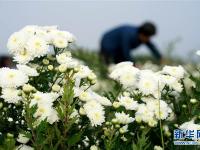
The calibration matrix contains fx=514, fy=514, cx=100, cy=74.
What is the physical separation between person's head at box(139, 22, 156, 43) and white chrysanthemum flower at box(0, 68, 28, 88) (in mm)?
5181

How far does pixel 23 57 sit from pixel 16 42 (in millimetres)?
99

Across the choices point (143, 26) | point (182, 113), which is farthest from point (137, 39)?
point (182, 113)

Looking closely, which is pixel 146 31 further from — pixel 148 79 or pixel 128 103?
pixel 128 103

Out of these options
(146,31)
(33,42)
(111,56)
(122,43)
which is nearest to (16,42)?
(33,42)

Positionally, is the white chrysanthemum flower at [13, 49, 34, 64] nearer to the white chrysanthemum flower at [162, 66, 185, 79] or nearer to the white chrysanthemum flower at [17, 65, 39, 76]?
the white chrysanthemum flower at [17, 65, 39, 76]

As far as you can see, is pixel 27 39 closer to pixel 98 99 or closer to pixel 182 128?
pixel 98 99

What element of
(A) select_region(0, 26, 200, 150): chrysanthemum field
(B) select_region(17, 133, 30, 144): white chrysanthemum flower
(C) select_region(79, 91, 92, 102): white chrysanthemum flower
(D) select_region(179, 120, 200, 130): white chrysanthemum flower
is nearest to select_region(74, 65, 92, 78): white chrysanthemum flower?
(A) select_region(0, 26, 200, 150): chrysanthemum field

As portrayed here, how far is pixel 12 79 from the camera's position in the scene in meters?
2.29

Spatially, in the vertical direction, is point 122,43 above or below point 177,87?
below

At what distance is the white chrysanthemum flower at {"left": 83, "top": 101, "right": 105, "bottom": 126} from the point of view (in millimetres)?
2340

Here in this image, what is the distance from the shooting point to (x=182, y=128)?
2.47m

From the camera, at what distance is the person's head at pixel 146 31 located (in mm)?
7369

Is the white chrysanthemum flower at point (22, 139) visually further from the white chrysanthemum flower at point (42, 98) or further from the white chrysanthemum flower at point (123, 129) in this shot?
Answer: the white chrysanthemum flower at point (123, 129)

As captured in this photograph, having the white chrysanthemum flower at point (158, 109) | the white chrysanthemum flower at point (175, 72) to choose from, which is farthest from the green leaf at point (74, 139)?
the white chrysanthemum flower at point (175, 72)
